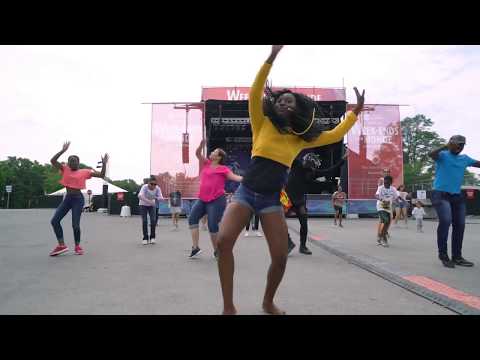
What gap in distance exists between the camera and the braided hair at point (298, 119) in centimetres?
262

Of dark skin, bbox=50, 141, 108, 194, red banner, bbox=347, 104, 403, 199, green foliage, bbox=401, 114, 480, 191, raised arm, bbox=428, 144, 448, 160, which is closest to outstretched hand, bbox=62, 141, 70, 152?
dark skin, bbox=50, 141, 108, 194

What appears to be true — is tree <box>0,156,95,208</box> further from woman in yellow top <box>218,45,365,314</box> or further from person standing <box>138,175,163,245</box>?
woman in yellow top <box>218,45,365,314</box>

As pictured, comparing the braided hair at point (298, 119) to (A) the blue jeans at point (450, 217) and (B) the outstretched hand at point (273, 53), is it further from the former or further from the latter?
(A) the blue jeans at point (450, 217)

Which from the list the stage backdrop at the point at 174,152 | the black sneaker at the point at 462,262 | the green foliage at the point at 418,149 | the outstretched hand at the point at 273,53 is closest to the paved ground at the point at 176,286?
the black sneaker at the point at 462,262

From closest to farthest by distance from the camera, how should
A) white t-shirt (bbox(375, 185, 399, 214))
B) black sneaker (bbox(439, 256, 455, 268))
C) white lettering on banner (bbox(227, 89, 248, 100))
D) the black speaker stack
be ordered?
black sneaker (bbox(439, 256, 455, 268)) → white t-shirt (bbox(375, 185, 399, 214)) → the black speaker stack → white lettering on banner (bbox(227, 89, 248, 100))

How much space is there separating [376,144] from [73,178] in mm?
16311

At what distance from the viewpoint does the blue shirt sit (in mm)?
5128

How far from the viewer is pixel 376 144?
1875 centimetres

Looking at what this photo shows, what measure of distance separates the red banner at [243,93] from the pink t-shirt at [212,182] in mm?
14622

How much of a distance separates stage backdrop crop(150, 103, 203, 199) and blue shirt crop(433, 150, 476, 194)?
1430 cm

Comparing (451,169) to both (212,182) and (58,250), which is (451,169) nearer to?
(212,182)

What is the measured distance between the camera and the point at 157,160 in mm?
18578

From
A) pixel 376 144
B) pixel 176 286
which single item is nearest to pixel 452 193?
pixel 176 286
